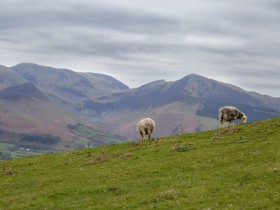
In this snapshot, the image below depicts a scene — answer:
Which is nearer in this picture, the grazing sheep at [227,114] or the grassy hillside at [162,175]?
the grassy hillside at [162,175]

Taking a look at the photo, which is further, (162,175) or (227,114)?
(227,114)

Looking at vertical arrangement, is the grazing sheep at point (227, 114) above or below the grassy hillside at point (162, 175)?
above

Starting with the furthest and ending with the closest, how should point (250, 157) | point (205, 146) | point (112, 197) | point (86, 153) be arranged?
point (86, 153) → point (205, 146) → point (250, 157) → point (112, 197)

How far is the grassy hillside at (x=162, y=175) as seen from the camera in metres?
25.2

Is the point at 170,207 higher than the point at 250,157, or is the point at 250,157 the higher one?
the point at 250,157

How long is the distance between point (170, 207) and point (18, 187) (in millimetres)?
17276

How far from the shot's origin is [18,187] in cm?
3594

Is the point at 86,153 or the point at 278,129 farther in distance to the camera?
the point at 86,153

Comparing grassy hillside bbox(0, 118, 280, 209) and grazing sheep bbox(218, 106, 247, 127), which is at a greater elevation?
grazing sheep bbox(218, 106, 247, 127)

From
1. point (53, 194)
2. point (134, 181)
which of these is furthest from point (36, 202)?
point (134, 181)

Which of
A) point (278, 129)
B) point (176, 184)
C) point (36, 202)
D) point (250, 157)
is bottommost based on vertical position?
point (36, 202)

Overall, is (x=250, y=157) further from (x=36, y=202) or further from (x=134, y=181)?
(x=36, y=202)

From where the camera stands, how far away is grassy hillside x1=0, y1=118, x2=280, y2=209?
82.7 ft

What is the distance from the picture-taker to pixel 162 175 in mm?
33500
